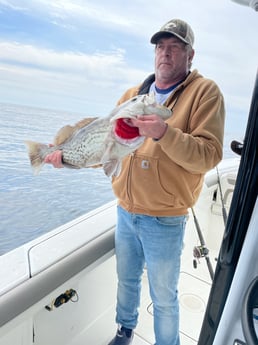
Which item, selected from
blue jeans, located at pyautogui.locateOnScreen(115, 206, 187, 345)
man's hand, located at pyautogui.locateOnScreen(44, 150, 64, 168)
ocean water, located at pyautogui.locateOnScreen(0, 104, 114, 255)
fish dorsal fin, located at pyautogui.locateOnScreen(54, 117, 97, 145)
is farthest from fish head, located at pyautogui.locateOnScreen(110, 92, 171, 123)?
blue jeans, located at pyautogui.locateOnScreen(115, 206, 187, 345)

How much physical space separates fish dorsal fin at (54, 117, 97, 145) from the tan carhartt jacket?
0.30 metres

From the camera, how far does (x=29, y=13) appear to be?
4.94ft

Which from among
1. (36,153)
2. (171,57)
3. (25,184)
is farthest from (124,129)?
(25,184)

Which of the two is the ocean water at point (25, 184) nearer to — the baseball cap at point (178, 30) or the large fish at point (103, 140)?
the large fish at point (103, 140)

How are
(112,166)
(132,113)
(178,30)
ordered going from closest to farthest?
1. (132,113)
2. (112,166)
3. (178,30)

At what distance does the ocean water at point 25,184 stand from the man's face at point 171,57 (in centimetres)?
36

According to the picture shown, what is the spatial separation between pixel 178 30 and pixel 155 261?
1041 millimetres


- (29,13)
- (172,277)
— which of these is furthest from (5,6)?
(172,277)

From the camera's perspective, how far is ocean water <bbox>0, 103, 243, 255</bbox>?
56.0 inches

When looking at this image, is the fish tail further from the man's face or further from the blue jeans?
the man's face

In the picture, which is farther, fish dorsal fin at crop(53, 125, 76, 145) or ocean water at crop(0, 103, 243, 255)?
ocean water at crop(0, 103, 243, 255)

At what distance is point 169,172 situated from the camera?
1.26 metres

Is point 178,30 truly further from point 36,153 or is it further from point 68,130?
point 36,153

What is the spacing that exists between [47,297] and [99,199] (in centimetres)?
84
